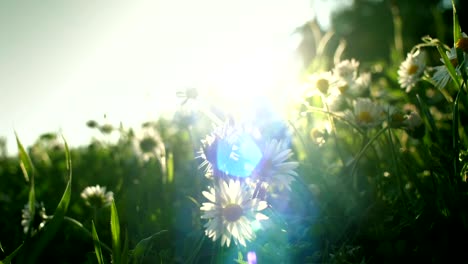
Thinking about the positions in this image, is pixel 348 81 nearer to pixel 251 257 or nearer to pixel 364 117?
pixel 364 117

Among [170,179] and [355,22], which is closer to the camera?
[170,179]

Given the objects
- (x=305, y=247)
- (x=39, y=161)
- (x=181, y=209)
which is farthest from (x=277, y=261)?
(x=39, y=161)

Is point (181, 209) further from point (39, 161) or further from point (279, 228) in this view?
point (39, 161)

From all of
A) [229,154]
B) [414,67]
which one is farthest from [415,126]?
[229,154]

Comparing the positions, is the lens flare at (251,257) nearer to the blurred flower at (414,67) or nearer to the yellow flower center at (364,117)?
the yellow flower center at (364,117)

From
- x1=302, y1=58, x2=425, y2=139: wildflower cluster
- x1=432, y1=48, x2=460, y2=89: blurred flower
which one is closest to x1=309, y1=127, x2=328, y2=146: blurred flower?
x1=302, y1=58, x2=425, y2=139: wildflower cluster

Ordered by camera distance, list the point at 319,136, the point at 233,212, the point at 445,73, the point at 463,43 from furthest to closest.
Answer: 1. the point at 319,136
2. the point at 445,73
3. the point at 463,43
4. the point at 233,212

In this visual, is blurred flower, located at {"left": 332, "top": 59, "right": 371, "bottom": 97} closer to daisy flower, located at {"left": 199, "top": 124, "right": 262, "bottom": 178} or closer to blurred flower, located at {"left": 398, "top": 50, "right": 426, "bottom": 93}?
blurred flower, located at {"left": 398, "top": 50, "right": 426, "bottom": 93}
